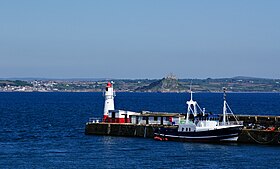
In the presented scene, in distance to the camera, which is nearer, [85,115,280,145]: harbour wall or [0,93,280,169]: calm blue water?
[0,93,280,169]: calm blue water

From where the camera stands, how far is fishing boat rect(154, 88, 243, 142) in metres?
89.2

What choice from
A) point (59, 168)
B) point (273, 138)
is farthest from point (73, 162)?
point (273, 138)

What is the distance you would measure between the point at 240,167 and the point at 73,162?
17517 mm

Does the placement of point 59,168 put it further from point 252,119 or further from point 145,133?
point 252,119

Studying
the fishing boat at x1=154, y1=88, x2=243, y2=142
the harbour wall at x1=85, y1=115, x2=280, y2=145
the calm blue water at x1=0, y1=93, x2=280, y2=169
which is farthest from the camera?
the fishing boat at x1=154, y1=88, x2=243, y2=142

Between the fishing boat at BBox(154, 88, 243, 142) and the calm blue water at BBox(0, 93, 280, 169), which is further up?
the fishing boat at BBox(154, 88, 243, 142)

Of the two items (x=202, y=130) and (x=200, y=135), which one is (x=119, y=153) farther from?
(x=202, y=130)

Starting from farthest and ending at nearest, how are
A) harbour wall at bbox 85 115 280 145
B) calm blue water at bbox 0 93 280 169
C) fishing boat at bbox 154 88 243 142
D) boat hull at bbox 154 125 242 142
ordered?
fishing boat at bbox 154 88 243 142, boat hull at bbox 154 125 242 142, harbour wall at bbox 85 115 280 145, calm blue water at bbox 0 93 280 169

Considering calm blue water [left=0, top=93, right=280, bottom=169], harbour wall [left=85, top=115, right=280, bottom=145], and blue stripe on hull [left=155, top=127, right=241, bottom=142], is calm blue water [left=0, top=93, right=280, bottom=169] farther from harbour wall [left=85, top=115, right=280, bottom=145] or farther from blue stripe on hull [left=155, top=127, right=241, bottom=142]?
harbour wall [left=85, top=115, right=280, bottom=145]

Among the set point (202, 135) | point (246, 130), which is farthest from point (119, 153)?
point (246, 130)

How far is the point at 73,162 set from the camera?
7175 centimetres

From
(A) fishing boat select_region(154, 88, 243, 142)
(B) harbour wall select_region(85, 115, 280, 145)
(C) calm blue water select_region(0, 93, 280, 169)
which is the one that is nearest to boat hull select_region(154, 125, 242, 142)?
(A) fishing boat select_region(154, 88, 243, 142)

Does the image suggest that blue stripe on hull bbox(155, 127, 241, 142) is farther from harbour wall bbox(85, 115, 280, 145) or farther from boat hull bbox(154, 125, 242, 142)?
harbour wall bbox(85, 115, 280, 145)

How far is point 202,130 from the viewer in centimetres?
9150
